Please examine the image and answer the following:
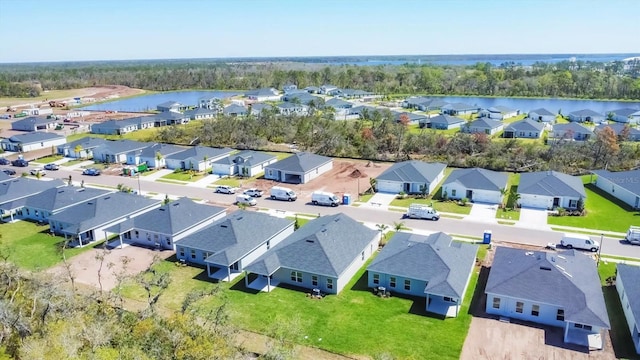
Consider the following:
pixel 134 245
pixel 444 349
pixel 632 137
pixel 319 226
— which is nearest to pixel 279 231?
pixel 319 226

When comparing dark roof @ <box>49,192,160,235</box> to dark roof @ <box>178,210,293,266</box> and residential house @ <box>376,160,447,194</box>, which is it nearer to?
dark roof @ <box>178,210,293,266</box>

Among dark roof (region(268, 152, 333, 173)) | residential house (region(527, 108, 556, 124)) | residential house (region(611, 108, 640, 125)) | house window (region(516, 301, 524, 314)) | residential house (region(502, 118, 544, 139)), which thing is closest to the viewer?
house window (region(516, 301, 524, 314))

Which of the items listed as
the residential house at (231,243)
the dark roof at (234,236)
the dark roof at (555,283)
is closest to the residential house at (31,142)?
the residential house at (231,243)

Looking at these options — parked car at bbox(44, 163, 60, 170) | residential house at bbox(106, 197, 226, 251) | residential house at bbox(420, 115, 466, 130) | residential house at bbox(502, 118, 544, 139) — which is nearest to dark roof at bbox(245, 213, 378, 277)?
residential house at bbox(106, 197, 226, 251)

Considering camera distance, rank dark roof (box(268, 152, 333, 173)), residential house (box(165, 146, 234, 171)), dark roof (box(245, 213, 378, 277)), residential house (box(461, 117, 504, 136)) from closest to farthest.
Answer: dark roof (box(245, 213, 378, 277)) < dark roof (box(268, 152, 333, 173)) < residential house (box(165, 146, 234, 171)) < residential house (box(461, 117, 504, 136))

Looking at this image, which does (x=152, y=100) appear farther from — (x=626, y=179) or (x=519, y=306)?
(x=519, y=306)

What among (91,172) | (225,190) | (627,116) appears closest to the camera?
(225,190)

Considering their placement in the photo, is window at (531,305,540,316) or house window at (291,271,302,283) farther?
house window at (291,271,302,283)

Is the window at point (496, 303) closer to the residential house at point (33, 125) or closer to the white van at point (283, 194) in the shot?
the white van at point (283, 194)

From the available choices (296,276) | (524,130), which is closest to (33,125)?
(296,276)
